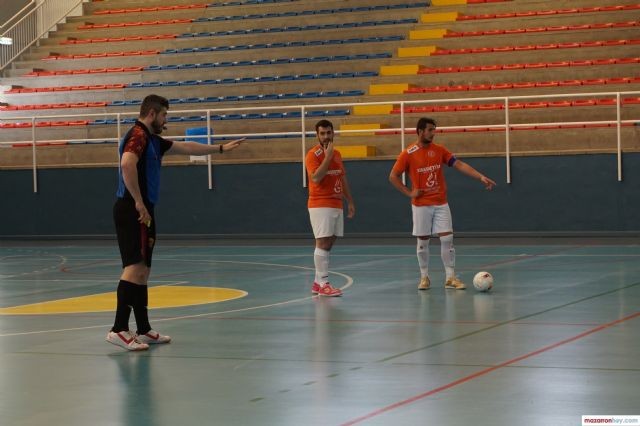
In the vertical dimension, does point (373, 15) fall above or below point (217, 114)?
above

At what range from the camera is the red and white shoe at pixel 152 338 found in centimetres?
1009

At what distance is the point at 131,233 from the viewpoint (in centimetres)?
978

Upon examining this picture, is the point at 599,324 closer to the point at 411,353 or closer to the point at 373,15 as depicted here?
the point at 411,353

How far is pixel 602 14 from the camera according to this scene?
29375mm

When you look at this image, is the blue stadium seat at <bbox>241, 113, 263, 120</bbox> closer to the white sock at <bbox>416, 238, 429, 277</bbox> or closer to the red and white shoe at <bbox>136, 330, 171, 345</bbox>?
the white sock at <bbox>416, 238, 429, 277</bbox>

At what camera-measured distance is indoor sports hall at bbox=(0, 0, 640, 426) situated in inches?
309

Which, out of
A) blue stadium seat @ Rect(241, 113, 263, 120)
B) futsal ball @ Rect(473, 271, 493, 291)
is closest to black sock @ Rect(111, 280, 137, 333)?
futsal ball @ Rect(473, 271, 493, 291)

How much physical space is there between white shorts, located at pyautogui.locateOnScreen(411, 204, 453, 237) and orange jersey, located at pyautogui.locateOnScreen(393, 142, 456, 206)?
0.24 feet

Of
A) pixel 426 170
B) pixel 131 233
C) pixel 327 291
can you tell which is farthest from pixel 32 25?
pixel 131 233

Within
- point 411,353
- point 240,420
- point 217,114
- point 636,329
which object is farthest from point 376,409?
point 217,114

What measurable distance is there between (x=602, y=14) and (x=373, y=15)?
258 inches

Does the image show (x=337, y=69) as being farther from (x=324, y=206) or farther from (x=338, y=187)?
(x=324, y=206)

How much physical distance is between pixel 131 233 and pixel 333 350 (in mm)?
1920

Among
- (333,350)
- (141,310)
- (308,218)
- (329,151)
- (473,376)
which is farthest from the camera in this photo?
(308,218)
